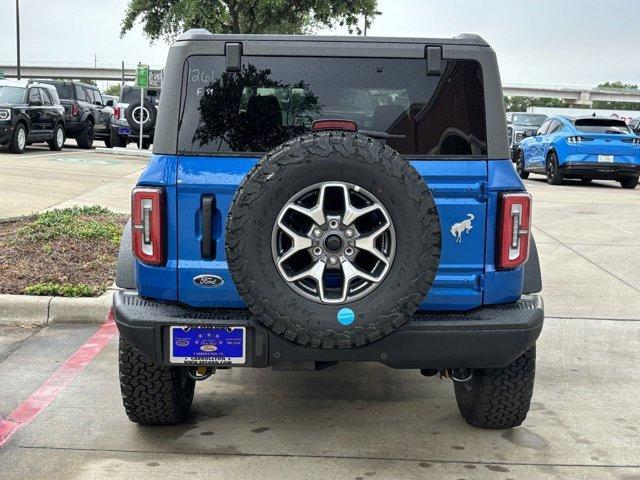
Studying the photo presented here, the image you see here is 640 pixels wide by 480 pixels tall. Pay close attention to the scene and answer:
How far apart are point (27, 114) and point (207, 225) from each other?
18.9m

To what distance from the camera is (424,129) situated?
3.95 meters

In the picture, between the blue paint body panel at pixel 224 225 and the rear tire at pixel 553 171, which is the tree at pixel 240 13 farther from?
the blue paint body panel at pixel 224 225

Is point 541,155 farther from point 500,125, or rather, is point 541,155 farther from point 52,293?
point 500,125

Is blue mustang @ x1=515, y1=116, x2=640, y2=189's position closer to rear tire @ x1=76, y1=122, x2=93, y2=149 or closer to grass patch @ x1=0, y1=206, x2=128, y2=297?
grass patch @ x1=0, y1=206, x2=128, y2=297

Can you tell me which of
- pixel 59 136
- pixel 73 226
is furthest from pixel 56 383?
pixel 59 136

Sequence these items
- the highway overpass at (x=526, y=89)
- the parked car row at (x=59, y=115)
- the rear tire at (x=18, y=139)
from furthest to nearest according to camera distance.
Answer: the highway overpass at (x=526, y=89) → the rear tire at (x=18, y=139) → the parked car row at (x=59, y=115)

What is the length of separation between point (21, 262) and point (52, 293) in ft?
3.24

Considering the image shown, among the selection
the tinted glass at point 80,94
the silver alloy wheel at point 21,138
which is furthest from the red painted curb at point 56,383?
the tinted glass at point 80,94

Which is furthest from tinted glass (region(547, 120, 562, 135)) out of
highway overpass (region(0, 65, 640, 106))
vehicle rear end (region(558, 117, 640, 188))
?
highway overpass (region(0, 65, 640, 106))

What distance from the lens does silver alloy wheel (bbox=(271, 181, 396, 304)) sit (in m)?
3.54

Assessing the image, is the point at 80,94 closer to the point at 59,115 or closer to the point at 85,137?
the point at 85,137

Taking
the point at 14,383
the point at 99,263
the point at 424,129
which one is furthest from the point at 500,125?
the point at 99,263

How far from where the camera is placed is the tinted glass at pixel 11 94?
2081 cm

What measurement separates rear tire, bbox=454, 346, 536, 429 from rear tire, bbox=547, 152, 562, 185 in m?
15.1
